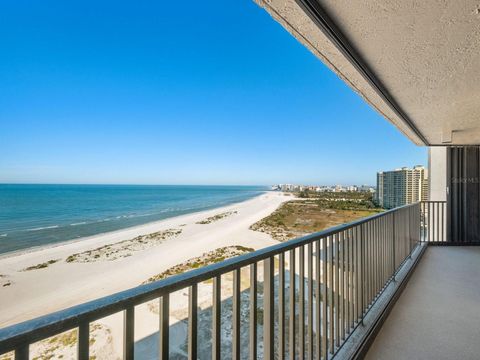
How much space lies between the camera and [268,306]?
0.97 meters

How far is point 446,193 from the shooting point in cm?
479

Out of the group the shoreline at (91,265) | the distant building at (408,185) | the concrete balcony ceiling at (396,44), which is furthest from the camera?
the shoreline at (91,265)

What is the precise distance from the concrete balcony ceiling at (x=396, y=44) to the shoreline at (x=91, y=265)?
7.70 m

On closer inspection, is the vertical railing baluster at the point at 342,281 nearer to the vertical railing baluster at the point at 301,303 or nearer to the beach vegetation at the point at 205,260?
the vertical railing baluster at the point at 301,303

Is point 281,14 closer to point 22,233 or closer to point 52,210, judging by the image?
point 22,233

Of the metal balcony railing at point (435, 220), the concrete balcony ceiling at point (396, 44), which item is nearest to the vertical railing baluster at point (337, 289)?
the concrete balcony ceiling at point (396, 44)

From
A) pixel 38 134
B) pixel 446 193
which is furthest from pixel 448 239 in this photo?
pixel 38 134

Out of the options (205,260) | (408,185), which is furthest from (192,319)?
(205,260)

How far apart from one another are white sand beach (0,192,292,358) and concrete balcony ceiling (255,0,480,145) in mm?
7689

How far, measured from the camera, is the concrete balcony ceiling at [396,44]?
3.73 ft

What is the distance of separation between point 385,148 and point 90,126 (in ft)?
115

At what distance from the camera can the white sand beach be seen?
6.98 m

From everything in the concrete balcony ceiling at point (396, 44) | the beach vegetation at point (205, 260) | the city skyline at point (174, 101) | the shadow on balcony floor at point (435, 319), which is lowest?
the beach vegetation at point (205, 260)

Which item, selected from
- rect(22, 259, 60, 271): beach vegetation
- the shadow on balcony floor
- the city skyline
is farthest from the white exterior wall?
rect(22, 259, 60, 271): beach vegetation
